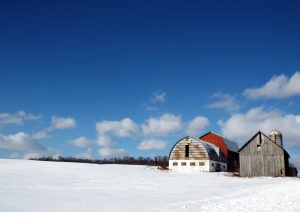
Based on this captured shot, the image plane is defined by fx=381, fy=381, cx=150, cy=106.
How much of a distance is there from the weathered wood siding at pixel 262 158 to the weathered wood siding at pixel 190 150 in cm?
674

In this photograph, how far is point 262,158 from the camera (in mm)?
51969

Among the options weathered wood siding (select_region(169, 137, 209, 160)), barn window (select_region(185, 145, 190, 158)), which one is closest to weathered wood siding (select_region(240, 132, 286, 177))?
weathered wood siding (select_region(169, 137, 209, 160))

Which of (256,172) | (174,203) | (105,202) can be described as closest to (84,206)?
(105,202)

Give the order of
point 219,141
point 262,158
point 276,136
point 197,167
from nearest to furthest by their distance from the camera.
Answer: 1. point 262,158
2. point 197,167
3. point 276,136
4. point 219,141

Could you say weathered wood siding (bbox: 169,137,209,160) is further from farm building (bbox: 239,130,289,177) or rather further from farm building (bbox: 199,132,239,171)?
farm building (bbox: 199,132,239,171)

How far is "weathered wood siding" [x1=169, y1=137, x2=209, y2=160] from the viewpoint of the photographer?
57844 mm

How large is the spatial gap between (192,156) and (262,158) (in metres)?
10.9

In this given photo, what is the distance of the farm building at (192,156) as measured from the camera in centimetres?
5759

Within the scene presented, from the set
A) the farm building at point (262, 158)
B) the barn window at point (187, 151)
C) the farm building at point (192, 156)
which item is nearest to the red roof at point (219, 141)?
the farm building at point (192, 156)

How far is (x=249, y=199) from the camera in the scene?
70.8 feet

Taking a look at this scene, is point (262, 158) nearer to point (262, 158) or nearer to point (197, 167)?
point (262, 158)

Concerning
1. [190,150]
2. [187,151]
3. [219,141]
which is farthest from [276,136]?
[219,141]

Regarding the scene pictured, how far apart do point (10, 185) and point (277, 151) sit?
121 ft

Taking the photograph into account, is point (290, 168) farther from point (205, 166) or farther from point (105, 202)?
point (105, 202)
